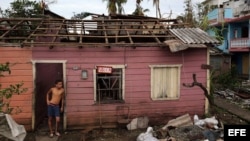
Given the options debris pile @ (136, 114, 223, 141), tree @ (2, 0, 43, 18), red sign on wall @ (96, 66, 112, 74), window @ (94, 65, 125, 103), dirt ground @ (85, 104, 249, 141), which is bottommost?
dirt ground @ (85, 104, 249, 141)

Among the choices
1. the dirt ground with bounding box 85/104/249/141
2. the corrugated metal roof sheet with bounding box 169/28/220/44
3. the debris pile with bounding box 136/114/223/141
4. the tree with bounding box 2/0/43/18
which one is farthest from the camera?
the tree with bounding box 2/0/43/18

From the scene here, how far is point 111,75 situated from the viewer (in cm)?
1012

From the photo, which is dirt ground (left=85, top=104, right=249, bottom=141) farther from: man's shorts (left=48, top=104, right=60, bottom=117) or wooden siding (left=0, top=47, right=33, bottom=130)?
wooden siding (left=0, top=47, right=33, bottom=130)

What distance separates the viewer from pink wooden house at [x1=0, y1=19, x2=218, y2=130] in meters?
9.63

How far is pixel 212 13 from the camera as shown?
108 feet

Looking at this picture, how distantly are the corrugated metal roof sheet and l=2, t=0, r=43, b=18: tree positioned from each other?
1184 cm

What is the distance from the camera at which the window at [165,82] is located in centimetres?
1038

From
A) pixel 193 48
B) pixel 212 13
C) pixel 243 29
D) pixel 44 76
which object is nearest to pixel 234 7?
pixel 212 13

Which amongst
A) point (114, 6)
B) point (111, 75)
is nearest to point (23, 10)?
point (114, 6)

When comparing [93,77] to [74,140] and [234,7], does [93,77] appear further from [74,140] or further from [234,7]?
[234,7]

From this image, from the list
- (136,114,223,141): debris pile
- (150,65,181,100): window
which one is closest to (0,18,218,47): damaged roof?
(150,65,181,100): window

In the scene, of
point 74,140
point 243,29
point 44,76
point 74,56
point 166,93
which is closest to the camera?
point 74,140

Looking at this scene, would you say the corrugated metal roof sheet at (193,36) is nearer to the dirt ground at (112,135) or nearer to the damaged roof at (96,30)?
the damaged roof at (96,30)

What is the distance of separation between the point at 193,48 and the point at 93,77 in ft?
12.8
